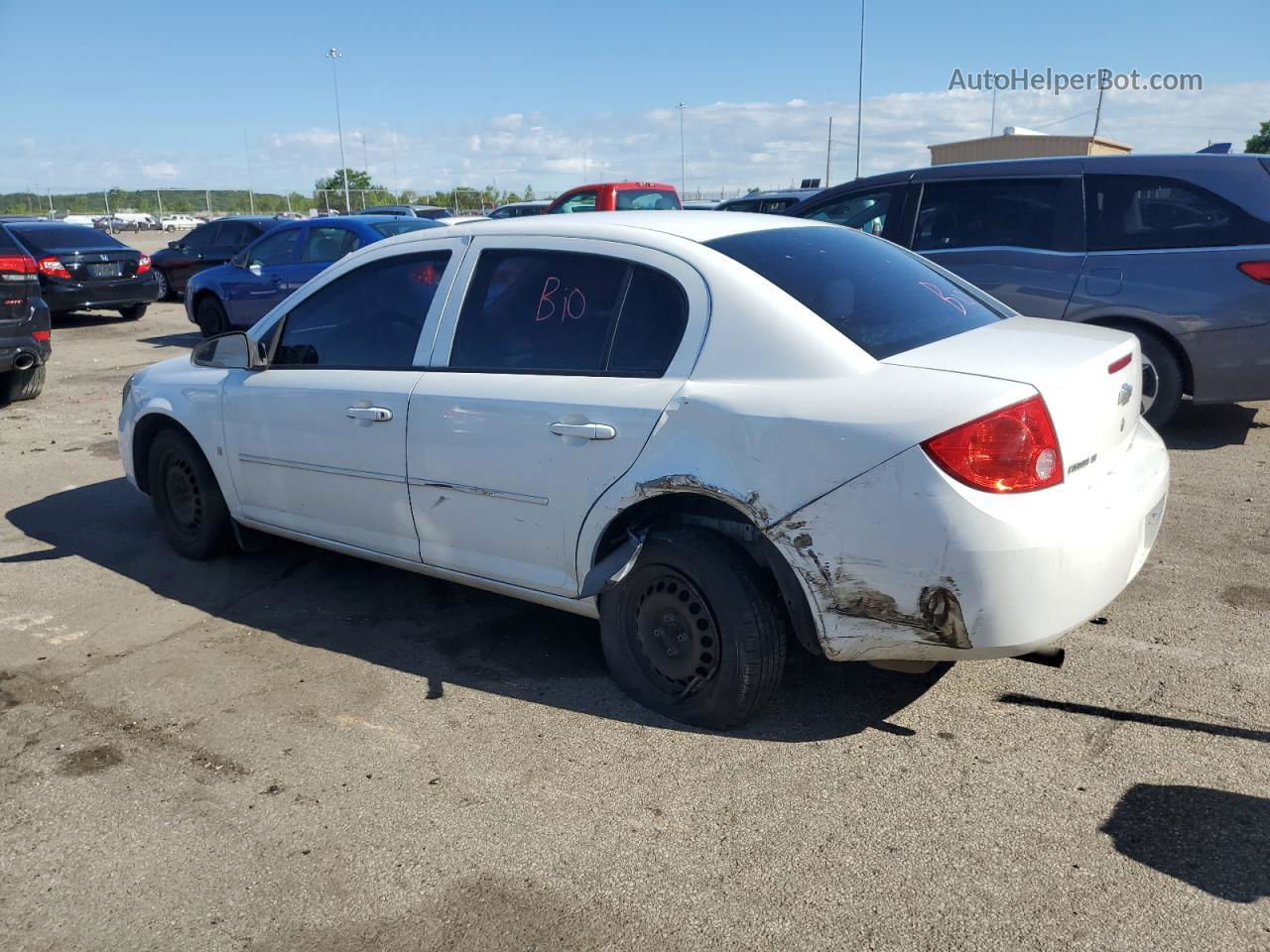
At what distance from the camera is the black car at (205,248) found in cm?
1758

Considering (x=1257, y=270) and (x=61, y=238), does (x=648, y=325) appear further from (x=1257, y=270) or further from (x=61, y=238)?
(x=61, y=238)

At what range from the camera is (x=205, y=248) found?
18047mm

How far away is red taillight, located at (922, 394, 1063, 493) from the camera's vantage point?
2.89m

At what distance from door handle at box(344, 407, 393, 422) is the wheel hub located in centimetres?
133

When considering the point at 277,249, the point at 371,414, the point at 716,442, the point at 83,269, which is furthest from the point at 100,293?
the point at 716,442

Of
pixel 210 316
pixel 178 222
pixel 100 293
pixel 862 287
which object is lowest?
pixel 210 316

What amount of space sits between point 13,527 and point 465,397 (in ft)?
12.6

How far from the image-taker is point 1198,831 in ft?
9.38

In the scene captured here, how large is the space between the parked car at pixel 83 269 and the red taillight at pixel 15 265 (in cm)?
682

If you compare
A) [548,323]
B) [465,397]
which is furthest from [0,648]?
[548,323]

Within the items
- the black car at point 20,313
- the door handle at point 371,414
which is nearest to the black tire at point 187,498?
the door handle at point 371,414

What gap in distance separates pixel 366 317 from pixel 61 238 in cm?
1365

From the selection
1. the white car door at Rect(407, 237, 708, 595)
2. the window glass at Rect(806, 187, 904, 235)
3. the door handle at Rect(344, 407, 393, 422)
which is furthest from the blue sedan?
the white car door at Rect(407, 237, 708, 595)

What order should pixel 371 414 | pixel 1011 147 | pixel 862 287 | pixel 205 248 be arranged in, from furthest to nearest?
pixel 1011 147
pixel 205 248
pixel 371 414
pixel 862 287
